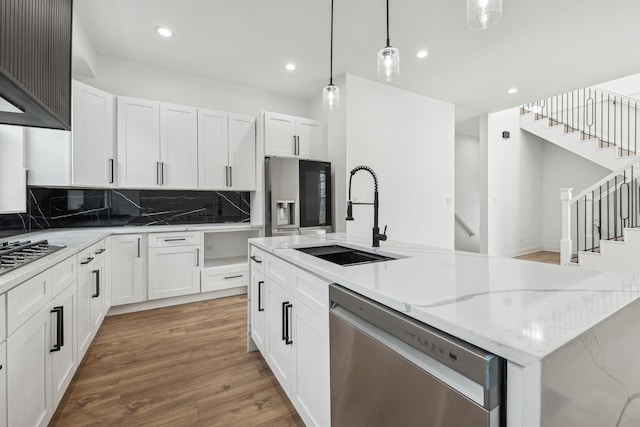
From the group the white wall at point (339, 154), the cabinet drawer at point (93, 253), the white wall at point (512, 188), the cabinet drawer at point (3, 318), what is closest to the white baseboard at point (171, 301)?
the cabinet drawer at point (93, 253)

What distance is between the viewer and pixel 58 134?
2.67 meters

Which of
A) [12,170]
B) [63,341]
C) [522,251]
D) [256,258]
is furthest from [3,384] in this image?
[522,251]

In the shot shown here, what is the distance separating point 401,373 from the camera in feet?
2.49

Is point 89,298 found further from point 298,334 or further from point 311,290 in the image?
point 311,290

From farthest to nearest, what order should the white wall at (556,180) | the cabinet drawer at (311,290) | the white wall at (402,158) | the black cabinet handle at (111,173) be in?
the white wall at (556,180) < the white wall at (402,158) < the black cabinet handle at (111,173) < the cabinet drawer at (311,290)

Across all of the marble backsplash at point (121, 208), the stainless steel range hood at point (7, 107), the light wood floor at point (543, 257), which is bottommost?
the light wood floor at point (543, 257)

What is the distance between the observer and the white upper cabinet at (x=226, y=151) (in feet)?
11.3

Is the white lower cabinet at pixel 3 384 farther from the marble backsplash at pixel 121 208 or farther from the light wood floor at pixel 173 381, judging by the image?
the marble backsplash at pixel 121 208

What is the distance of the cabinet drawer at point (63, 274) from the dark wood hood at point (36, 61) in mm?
841

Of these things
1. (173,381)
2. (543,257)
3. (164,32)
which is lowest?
(173,381)

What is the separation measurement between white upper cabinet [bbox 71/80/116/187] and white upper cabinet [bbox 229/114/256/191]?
1220 mm

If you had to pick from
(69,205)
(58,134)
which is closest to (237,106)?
(58,134)

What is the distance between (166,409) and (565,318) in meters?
1.90

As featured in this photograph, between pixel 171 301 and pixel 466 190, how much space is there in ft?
21.7
